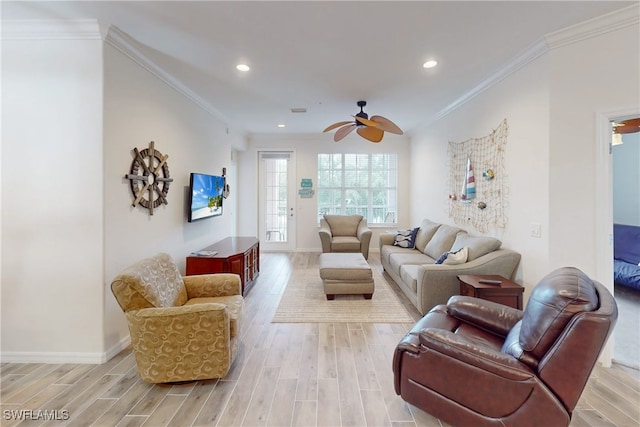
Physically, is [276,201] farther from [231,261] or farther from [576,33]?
[576,33]

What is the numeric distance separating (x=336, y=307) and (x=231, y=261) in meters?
1.47

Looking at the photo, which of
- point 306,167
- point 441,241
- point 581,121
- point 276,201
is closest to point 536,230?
point 581,121

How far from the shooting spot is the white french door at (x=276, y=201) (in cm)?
688

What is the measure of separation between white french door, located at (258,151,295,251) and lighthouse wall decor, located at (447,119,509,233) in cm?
363

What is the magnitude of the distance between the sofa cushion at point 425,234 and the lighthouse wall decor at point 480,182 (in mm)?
372

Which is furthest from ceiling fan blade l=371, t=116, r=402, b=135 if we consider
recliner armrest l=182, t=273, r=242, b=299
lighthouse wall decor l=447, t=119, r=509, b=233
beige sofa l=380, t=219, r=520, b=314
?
recliner armrest l=182, t=273, r=242, b=299

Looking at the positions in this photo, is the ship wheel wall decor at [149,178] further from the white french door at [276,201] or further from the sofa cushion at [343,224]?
the sofa cushion at [343,224]

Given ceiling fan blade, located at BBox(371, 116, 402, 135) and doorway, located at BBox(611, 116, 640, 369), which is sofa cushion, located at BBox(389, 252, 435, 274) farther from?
doorway, located at BBox(611, 116, 640, 369)

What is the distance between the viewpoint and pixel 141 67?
2.89 meters

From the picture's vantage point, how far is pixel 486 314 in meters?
2.11

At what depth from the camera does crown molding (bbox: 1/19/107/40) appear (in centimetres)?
233

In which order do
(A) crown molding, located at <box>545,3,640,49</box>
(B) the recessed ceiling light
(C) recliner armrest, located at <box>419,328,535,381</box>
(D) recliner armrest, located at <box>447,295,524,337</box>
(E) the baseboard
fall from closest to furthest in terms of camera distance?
1. (C) recliner armrest, located at <box>419,328,535,381</box>
2. (D) recliner armrest, located at <box>447,295,524,337</box>
3. (A) crown molding, located at <box>545,3,640,49</box>
4. (E) the baseboard
5. (B) the recessed ceiling light

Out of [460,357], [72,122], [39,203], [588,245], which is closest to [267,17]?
[72,122]

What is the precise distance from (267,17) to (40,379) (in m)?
3.33
